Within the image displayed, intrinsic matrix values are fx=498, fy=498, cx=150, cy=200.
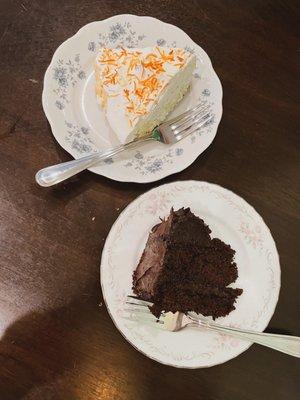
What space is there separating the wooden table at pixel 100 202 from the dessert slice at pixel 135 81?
7.3 inches

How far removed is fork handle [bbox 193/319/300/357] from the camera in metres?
1.30

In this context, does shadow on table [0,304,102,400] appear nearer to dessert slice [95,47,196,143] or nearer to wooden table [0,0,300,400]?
wooden table [0,0,300,400]

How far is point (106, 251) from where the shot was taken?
1439mm

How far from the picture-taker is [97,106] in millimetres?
1634

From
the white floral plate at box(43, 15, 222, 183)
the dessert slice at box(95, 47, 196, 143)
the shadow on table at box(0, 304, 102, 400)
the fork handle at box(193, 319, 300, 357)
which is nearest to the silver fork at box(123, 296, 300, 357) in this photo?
the fork handle at box(193, 319, 300, 357)

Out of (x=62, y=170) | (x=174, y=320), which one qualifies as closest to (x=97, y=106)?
(x=62, y=170)

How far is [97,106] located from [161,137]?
237mm

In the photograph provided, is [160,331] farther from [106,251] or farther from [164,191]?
[164,191]

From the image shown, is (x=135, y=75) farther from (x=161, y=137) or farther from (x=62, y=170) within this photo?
(x=62, y=170)

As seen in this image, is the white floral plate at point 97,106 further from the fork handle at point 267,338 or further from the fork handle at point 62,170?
the fork handle at point 267,338

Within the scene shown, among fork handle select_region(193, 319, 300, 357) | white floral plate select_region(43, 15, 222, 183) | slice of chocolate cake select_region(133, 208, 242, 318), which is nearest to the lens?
fork handle select_region(193, 319, 300, 357)

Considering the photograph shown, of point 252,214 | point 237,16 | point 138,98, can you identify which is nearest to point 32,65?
point 138,98

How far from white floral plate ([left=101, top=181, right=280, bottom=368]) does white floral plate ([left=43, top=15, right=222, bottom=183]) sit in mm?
101

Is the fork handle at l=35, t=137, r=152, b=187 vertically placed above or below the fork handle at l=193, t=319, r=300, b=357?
above
